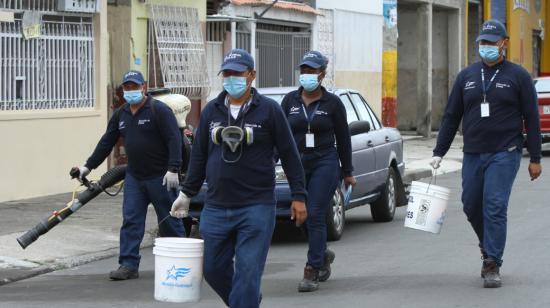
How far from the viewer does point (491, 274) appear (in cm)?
966

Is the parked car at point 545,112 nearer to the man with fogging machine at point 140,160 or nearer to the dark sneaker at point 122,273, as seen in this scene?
the man with fogging machine at point 140,160

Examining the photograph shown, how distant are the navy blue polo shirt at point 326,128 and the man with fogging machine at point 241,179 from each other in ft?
8.43

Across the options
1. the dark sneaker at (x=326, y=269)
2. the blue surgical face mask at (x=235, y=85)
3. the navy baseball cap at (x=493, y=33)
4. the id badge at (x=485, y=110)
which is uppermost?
the navy baseball cap at (x=493, y=33)

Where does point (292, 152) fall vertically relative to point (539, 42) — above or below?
below

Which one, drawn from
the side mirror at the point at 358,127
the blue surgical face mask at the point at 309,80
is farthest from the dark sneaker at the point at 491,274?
the side mirror at the point at 358,127

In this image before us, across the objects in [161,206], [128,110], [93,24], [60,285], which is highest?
[93,24]

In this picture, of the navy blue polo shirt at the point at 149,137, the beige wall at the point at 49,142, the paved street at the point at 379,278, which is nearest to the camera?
the paved street at the point at 379,278

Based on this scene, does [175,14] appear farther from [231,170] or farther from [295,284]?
[231,170]

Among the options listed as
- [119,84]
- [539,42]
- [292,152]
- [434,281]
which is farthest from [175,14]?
[539,42]

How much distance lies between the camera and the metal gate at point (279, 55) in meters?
23.4

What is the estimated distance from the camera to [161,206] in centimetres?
1054

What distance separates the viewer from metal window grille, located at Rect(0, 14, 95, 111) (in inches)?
645

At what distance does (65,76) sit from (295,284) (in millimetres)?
8508

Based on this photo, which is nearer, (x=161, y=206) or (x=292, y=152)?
(x=292, y=152)
